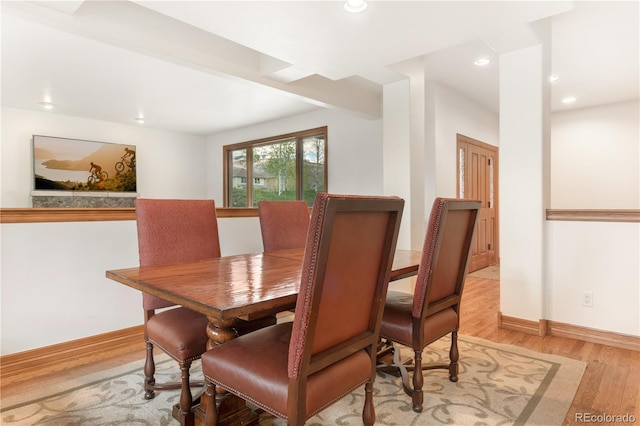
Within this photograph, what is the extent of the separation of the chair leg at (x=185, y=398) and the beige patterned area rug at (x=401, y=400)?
15cm

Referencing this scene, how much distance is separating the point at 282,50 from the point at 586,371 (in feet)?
9.92

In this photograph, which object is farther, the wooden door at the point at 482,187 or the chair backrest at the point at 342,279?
the wooden door at the point at 482,187

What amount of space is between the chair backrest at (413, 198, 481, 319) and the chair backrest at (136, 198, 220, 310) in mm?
1287

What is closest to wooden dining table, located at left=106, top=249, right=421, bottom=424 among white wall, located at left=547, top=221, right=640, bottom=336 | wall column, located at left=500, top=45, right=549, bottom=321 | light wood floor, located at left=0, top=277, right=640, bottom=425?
light wood floor, located at left=0, top=277, right=640, bottom=425

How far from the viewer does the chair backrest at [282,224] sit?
8.68 feet

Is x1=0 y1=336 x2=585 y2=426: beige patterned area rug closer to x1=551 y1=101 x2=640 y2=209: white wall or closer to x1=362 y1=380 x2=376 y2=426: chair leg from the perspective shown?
x1=362 y1=380 x2=376 y2=426: chair leg

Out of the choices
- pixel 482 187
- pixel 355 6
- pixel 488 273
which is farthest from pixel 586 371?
pixel 482 187

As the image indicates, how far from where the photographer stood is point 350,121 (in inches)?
203

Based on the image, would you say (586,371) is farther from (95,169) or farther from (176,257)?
(95,169)

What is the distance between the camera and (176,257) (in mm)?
2051

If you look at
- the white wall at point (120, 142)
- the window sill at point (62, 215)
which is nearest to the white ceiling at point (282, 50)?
the white wall at point (120, 142)

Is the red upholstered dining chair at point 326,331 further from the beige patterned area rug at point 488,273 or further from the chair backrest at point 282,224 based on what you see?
the beige patterned area rug at point 488,273

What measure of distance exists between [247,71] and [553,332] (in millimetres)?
3495

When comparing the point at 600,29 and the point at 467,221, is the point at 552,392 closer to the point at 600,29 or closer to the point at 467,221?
the point at 467,221
